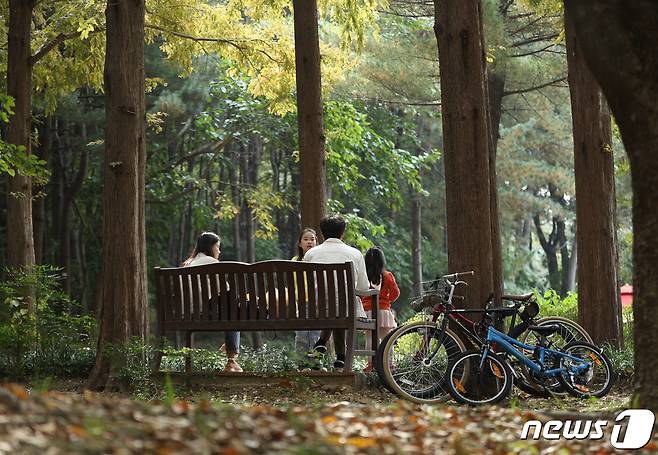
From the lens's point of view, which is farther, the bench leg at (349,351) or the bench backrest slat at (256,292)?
the bench backrest slat at (256,292)

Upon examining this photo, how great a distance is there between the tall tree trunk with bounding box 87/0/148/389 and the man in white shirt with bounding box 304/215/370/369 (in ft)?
6.55

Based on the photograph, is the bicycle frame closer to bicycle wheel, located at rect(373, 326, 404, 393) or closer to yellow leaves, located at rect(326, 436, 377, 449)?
bicycle wheel, located at rect(373, 326, 404, 393)

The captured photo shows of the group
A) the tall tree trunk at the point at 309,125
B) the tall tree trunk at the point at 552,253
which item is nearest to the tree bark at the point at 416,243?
the tall tree trunk at the point at 552,253

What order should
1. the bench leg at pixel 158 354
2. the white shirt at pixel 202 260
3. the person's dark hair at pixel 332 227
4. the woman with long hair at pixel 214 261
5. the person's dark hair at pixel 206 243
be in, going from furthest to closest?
the person's dark hair at pixel 206 243
the white shirt at pixel 202 260
the person's dark hair at pixel 332 227
the woman with long hair at pixel 214 261
the bench leg at pixel 158 354

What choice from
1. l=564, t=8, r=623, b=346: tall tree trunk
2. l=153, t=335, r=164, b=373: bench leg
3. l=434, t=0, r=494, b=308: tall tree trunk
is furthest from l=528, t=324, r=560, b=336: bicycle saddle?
l=564, t=8, r=623, b=346: tall tree trunk

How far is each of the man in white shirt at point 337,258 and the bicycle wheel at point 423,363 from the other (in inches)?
41.2

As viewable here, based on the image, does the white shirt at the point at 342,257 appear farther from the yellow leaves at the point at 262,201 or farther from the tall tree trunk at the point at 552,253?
the tall tree trunk at the point at 552,253

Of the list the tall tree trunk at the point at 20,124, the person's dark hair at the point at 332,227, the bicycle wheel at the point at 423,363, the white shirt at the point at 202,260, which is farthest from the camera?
the tall tree trunk at the point at 20,124

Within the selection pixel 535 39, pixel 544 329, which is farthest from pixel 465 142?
pixel 535 39

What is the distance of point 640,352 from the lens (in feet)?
25.2

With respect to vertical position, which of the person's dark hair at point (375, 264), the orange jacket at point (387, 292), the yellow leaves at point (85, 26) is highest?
the yellow leaves at point (85, 26)

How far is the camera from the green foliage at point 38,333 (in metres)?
13.5

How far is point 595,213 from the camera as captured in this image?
15.2 metres

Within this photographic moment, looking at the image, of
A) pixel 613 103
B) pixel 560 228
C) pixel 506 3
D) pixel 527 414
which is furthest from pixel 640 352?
pixel 560 228
